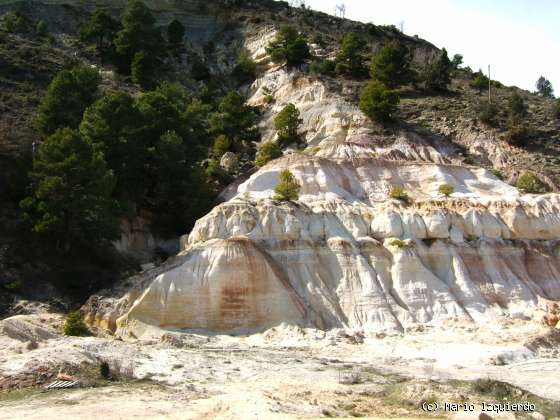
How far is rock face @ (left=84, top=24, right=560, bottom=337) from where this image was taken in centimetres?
3262

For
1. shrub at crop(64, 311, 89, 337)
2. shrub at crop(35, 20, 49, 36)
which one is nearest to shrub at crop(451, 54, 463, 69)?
shrub at crop(35, 20, 49, 36)

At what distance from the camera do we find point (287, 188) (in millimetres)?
40250

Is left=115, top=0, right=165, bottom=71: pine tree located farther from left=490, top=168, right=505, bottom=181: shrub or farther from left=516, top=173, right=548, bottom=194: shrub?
left=516, top=173, right=548, bottom=194: shrub

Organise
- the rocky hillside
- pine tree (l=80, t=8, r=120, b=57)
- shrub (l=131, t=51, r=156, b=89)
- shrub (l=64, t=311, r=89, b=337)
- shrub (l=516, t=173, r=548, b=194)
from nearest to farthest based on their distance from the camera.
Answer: shrub (l=64, t=311, r=89, b=337)
the rocky hillside
shrub (l=516, t=173, r=548, b=194)
shrub (l=131, t=51, r=156, b=89)
pine tree (l=80, t=8, r=120, b=57)

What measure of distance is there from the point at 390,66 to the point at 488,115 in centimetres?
1122

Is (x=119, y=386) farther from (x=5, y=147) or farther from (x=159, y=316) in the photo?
(x=5, y=147)

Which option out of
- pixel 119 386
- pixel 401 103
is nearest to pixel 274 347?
pixel 119 386

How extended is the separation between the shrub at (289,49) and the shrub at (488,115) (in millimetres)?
20368

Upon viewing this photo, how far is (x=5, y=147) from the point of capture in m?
43.6

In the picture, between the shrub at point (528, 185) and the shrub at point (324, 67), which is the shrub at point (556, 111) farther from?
the shrub at point (324, 67)

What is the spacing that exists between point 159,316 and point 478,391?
15.4m

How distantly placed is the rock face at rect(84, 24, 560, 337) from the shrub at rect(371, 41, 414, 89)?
1900 centimetres


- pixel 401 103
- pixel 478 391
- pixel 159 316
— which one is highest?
pixel 401 103

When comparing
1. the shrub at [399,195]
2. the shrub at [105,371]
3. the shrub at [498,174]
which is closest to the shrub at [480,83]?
the shrub at [498,174]
